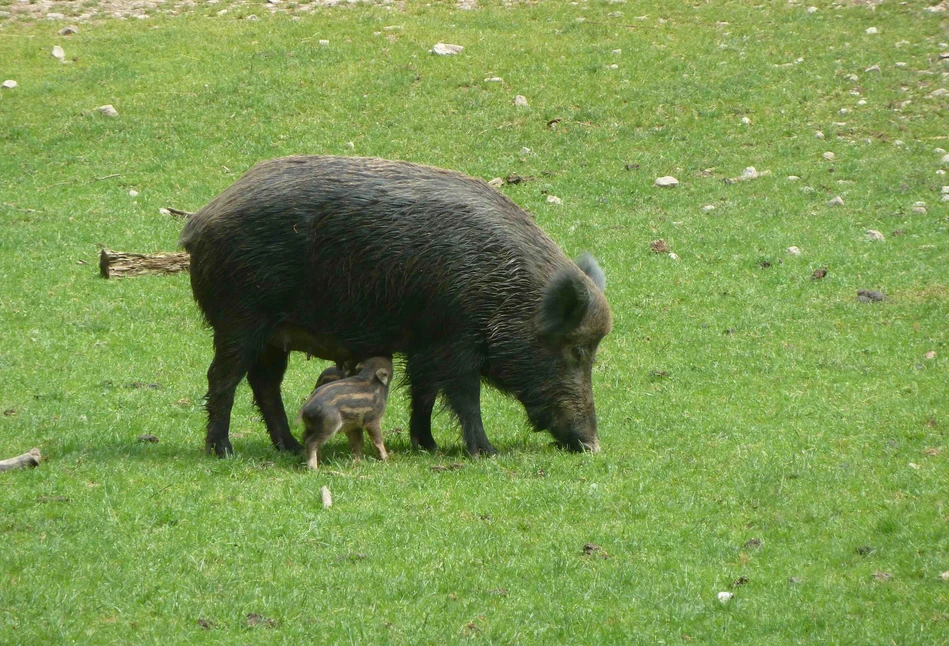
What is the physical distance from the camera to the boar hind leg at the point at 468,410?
10250mm

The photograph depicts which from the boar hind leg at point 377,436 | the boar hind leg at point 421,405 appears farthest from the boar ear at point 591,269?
the boar hind leg at point 377,436

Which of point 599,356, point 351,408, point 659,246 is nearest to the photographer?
point 351,408

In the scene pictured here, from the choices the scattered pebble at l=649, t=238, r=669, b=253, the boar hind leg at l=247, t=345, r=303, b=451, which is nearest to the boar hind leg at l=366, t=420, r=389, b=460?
the boar hind leg at l=247, t=345, r=303, b=451

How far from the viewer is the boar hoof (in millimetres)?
10023

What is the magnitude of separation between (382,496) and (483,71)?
651 inches

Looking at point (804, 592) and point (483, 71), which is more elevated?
point (804, 592)

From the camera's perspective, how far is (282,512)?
823 centimetres

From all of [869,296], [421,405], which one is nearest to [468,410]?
[421,405]

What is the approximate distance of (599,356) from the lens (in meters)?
13.7

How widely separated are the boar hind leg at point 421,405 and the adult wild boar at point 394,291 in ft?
0.06

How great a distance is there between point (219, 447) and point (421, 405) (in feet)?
5.79

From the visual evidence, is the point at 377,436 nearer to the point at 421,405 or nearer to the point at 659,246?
the point at 421,405

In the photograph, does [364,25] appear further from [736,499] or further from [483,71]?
[736,499]

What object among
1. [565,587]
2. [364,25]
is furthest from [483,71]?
[565,587]
